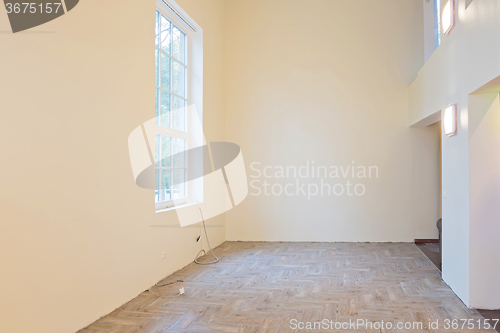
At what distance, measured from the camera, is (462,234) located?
336 centimetres

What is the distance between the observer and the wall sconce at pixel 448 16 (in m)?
3.57

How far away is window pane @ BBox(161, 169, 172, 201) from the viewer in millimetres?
4457

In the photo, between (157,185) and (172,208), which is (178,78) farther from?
(172,208)

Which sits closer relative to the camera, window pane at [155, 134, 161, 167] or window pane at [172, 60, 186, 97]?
window pane at [155, 134, 161, 167]

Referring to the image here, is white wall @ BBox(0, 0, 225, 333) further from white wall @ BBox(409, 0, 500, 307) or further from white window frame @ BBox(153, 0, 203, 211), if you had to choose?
white wall @ BBox(409, 0, 500, 307)

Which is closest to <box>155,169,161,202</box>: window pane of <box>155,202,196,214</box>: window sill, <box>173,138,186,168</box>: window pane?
<box>155,202,196,214</box>: window sill

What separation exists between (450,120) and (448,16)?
105 centimetres

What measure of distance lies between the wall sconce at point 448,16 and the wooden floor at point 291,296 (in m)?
2.62

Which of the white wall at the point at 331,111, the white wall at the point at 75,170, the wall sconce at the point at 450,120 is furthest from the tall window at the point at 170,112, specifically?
the wall sconce at the point at 450,120

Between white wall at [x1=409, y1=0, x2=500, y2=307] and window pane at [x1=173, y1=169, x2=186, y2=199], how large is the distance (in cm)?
319

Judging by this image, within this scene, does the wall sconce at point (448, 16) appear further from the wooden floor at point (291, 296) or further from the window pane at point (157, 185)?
the window pane at point (157, 185)

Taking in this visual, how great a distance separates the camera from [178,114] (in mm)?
4973

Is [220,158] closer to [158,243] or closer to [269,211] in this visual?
[269,211]

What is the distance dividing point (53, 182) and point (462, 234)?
11.3ft
